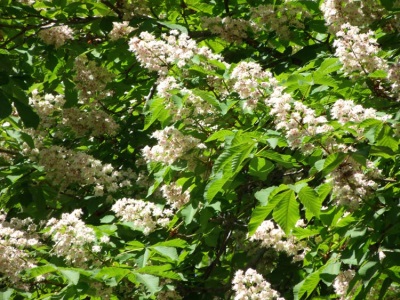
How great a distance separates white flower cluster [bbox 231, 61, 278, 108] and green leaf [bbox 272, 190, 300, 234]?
2.04 feet

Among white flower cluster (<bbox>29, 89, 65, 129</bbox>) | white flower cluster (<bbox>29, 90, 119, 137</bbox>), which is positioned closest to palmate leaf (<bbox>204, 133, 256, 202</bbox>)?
white flower cluster (<bbox>29, 90, 119, 137</bbox>)

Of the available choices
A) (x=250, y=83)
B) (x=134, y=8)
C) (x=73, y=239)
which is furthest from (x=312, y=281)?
(x=134, y=8)

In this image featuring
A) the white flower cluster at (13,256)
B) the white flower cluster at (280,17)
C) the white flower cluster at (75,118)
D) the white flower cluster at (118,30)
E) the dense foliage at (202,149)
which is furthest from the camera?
the white flower cluster at (75,118)

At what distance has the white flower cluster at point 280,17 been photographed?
14.6ft

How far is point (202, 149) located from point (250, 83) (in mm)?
590

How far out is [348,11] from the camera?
3.49 meters

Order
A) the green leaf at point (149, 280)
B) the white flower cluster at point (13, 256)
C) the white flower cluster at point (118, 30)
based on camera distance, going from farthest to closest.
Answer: the white flower cluster at point (118, 30), the white flower cluster at point (13, 256), the green leaf at point (149, 280)

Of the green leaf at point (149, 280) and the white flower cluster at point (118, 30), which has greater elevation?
the white flower cluster at point (118, 30)

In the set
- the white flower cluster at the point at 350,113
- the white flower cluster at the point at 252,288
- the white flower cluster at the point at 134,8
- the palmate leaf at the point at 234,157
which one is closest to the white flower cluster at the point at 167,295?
the white flower cluster at the point at 252,288

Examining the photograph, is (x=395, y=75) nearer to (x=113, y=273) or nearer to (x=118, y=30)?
(x=113, y=273)

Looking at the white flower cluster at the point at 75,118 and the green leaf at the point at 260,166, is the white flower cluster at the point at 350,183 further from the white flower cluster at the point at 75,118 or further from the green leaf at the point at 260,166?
the white flower cluster at the point at 75,118

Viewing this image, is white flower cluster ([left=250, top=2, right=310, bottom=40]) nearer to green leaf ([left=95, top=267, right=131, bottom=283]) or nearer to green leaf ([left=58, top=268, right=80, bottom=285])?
green leaf ([left=95, top=267, right=131, bottom=283])

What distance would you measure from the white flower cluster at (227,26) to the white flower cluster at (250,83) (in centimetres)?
137

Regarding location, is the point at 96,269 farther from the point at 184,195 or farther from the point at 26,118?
the point at 26,118
